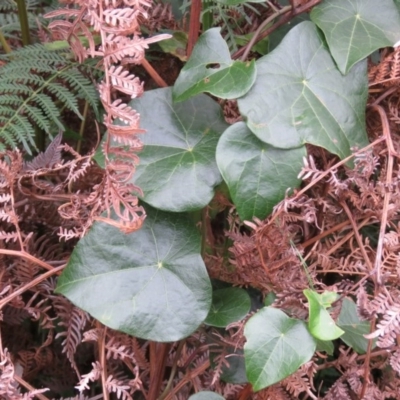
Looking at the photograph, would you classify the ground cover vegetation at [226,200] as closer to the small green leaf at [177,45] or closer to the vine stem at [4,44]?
the small green leaf at [177,45]

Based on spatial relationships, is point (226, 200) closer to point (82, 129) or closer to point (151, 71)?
point (151, 71)

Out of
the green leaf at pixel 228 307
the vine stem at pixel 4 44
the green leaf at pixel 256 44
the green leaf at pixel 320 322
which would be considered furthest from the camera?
the vine stem at pixel 4 44

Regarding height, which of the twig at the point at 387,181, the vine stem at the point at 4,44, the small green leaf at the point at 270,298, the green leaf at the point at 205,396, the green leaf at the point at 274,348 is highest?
the vine stem at the point at 4,44

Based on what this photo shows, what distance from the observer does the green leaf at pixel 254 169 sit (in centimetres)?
64

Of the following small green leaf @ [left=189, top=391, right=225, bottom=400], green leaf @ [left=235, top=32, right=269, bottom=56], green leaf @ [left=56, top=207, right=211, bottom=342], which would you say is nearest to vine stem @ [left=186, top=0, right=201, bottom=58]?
green leaf @ [left=235, top=32, right=269, bottom=56]

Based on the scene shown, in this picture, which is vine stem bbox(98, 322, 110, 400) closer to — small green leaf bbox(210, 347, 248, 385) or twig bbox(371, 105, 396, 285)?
small green leaf bbox(210, 347, 248, 385)

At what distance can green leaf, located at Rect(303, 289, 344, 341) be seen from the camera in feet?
1.82

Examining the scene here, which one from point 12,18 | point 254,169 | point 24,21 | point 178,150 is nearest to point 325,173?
point 254,169

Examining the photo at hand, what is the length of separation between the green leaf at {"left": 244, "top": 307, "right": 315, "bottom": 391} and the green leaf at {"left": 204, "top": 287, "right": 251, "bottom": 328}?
3.3 inches

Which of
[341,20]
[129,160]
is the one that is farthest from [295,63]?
[129,160]

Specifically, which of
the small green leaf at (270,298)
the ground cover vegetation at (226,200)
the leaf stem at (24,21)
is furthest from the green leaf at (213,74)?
the leaf stem at (24,21)

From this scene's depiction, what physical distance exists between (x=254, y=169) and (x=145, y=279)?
0.19 metres

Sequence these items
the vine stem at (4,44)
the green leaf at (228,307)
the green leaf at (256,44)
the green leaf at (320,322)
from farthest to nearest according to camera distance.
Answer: the vine stem at (4,44) → the green leaf at (256,44) → the green leaf at (228,307) → the green leaf at (320,322)

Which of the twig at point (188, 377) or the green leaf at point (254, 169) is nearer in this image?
the green leaf at point (254, 169)
